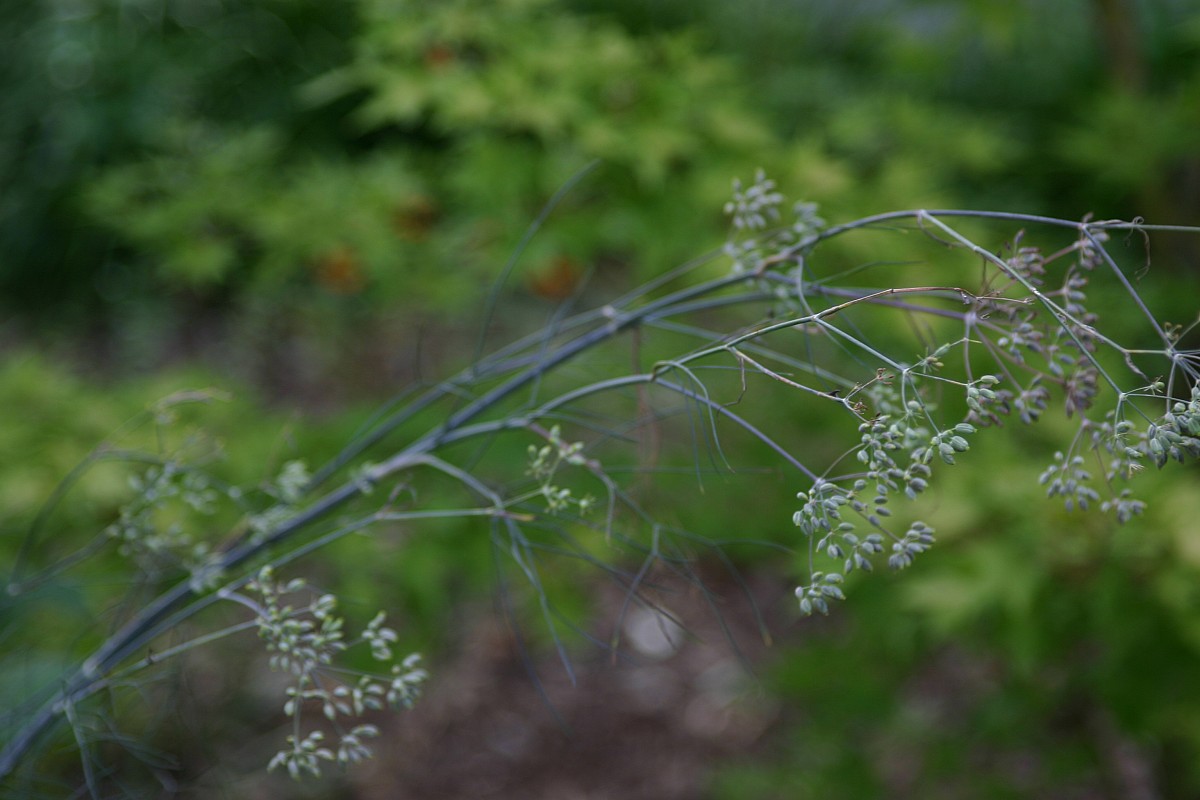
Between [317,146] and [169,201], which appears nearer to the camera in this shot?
[169,201]

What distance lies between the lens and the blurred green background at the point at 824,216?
4.29ft

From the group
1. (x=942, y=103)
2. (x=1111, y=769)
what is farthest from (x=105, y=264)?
(x=1111, y=769)

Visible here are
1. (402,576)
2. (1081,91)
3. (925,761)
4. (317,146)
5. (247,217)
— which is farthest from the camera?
(317,146)

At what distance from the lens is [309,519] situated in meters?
0.71

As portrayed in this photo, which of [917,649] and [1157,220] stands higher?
[1157,220]

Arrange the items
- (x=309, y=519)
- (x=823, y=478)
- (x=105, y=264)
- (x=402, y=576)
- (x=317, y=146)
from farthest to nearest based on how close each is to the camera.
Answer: (x=105, y=264), (x=317, y=146), (x=402, y=576), (x=309, y=519), (x=823, y=478)

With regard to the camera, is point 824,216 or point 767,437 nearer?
point 767,437

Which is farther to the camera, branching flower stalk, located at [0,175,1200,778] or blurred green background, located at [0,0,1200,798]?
blurred green background, located at [0,0,1200,798]

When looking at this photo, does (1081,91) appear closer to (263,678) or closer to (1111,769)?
(1111,769)

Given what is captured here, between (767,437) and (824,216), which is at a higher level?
(824,216)

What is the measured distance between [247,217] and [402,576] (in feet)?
2.65

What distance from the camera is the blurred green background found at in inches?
51.5

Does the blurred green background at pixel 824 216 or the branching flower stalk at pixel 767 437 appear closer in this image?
the branching flower stalk at pixel 767 437

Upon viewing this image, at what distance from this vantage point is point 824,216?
1.58 metres
